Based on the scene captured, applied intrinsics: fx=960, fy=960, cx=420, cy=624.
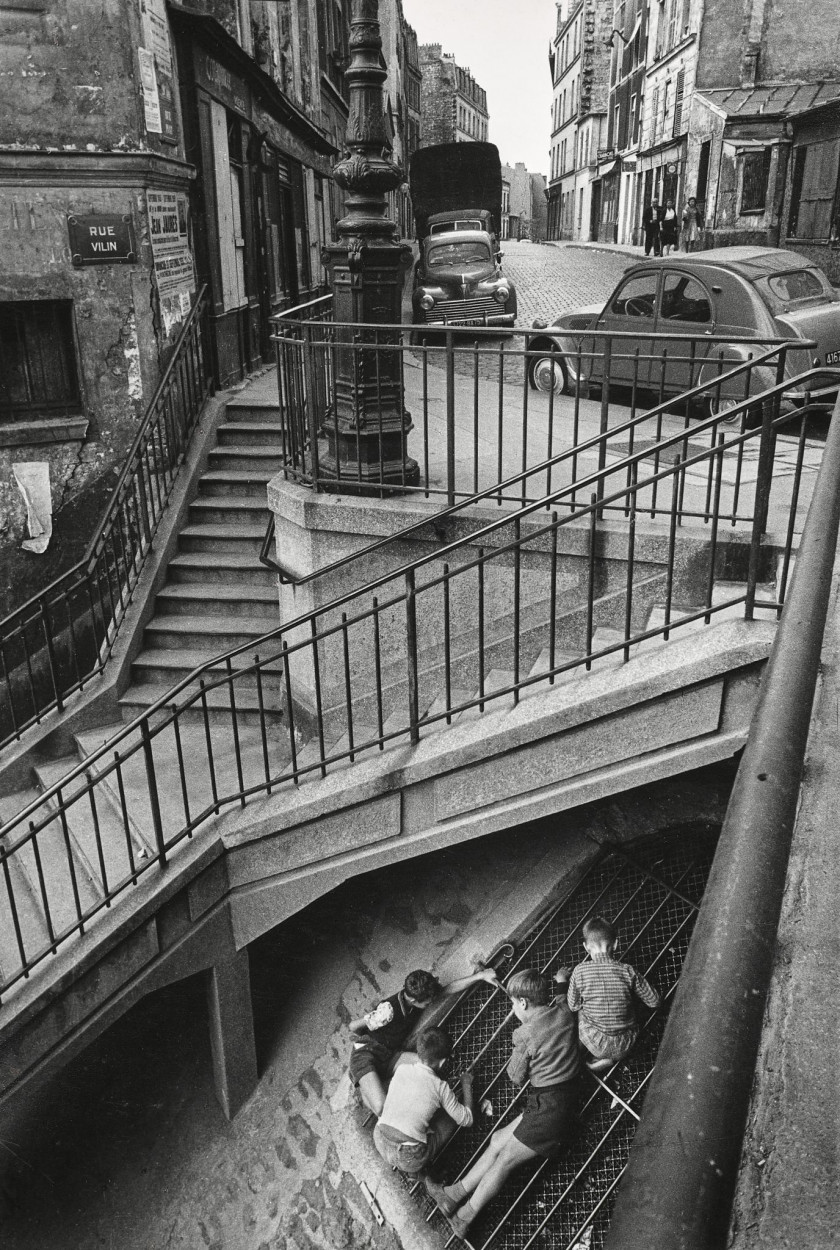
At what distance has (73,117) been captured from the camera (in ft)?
28.4

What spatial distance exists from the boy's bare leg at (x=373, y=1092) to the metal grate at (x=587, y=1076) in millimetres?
509

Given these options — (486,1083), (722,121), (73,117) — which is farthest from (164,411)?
(722,121)

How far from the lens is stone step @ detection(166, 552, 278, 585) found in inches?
349

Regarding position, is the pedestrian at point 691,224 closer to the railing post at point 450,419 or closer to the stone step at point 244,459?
the stone step at point 244,459

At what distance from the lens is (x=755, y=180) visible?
25406mm

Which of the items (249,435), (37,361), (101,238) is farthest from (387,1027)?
(101,238)

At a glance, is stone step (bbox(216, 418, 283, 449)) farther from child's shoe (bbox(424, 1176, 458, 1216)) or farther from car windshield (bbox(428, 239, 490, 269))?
car windshield (bbox(428, 239, 490, 269))

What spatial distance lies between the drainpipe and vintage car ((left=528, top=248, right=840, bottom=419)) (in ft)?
26.9

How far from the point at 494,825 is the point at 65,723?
4.17 metres

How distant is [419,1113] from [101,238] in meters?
7.87

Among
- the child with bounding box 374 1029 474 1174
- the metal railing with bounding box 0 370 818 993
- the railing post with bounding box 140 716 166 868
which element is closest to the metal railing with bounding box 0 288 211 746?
the metal railing with bounding box 0 370 818 993

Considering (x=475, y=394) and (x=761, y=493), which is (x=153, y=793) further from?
(x=761, y=493)

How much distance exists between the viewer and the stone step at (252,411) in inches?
408

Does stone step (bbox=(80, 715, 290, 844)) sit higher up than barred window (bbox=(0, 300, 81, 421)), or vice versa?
barred window (bbox=(0, 300, 81, 421))
